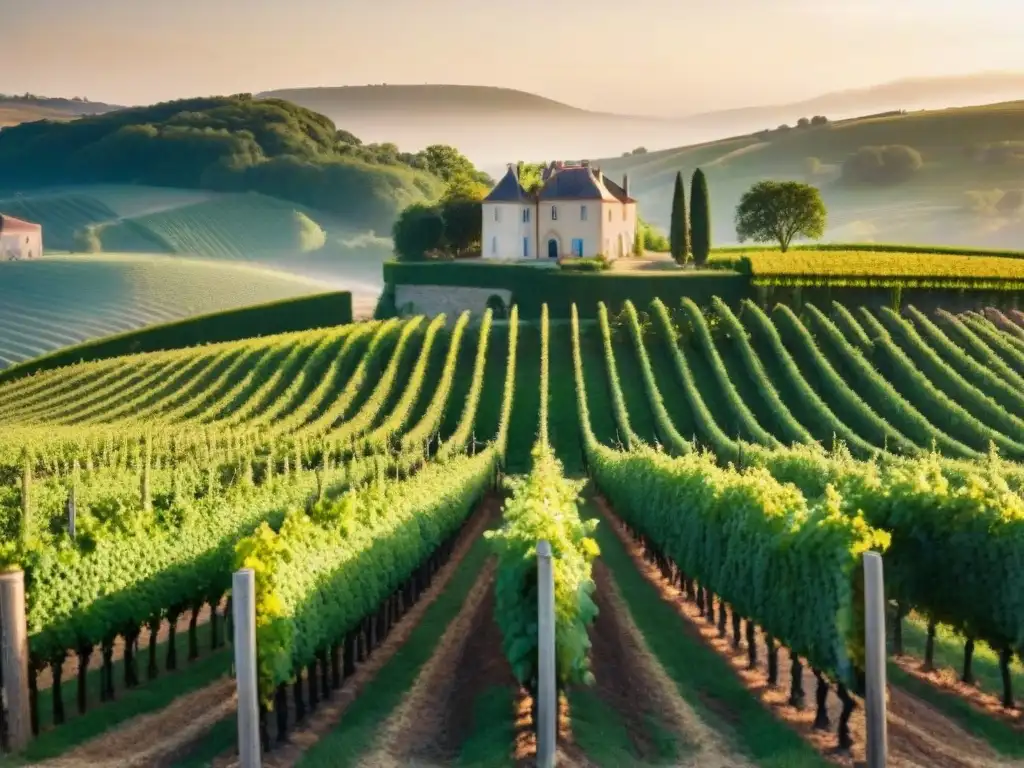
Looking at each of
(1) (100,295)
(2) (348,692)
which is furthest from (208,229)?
(2) (348,692)

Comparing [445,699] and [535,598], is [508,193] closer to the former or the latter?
[445,699]

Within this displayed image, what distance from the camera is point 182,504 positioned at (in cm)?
2014

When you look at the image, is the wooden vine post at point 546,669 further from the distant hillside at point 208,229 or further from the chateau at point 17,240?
the distant hillside at point 208,229

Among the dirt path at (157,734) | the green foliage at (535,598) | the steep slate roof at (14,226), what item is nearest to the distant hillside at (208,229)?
the steep slate roof at (14,226)

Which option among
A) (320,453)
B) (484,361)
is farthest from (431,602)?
(484,361)

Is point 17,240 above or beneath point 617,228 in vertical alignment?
above

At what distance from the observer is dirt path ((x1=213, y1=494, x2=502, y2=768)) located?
1323cm

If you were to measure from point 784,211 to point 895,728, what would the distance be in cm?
7518

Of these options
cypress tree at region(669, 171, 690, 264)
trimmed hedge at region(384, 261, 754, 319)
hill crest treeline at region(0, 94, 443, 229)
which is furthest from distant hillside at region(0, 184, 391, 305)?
cypress tree at region(669, 171, 690, 264)

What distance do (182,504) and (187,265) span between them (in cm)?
9378

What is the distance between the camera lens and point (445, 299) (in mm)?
75125

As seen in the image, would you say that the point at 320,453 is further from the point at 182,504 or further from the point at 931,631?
the point at 931,631

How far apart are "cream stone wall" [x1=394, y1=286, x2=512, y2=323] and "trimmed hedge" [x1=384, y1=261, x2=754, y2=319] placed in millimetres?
493

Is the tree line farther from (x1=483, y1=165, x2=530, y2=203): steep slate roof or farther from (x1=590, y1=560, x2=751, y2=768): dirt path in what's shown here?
(x1=590, y1=560, x2=751, y2=768): dirt path
